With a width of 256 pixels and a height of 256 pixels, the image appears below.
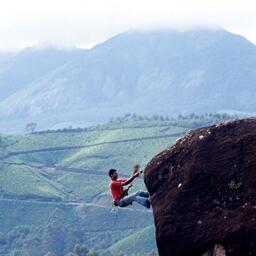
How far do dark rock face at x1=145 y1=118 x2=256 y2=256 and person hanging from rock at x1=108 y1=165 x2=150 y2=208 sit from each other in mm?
1753

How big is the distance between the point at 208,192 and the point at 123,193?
5.01 m

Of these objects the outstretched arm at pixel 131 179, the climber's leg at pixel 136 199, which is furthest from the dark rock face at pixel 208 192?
the climber's leg at pixel 136 199

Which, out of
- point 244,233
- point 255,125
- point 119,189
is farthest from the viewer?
point 119,189

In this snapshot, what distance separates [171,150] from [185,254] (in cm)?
379

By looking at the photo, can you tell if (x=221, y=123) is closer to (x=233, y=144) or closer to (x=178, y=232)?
(x=233, y=144)

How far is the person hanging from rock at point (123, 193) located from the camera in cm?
2775

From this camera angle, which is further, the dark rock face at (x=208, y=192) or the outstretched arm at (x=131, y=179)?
the outstretched arm at (x=131, y=179)

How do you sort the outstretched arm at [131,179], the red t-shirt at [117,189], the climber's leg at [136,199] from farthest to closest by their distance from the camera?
the red t-shirt at [117,189]
the climber's leg at [136,199]
the outstretched arm at [131,179]

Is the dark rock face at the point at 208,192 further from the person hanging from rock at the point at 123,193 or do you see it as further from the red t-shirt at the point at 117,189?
the red t-shirt at the point at 117,189

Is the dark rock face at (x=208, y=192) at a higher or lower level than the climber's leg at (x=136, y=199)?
higher

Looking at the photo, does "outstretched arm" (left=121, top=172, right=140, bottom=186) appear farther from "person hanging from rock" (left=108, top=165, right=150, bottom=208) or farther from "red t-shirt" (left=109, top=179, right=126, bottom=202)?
"red t-shirt" (left=109, top=179, right=126, bottom=202)

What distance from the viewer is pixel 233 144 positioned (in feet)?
81.5

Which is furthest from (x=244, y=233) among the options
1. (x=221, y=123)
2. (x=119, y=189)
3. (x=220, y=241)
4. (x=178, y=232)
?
(x=119, y=189)

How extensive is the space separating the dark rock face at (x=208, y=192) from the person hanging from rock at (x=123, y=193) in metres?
1.75
